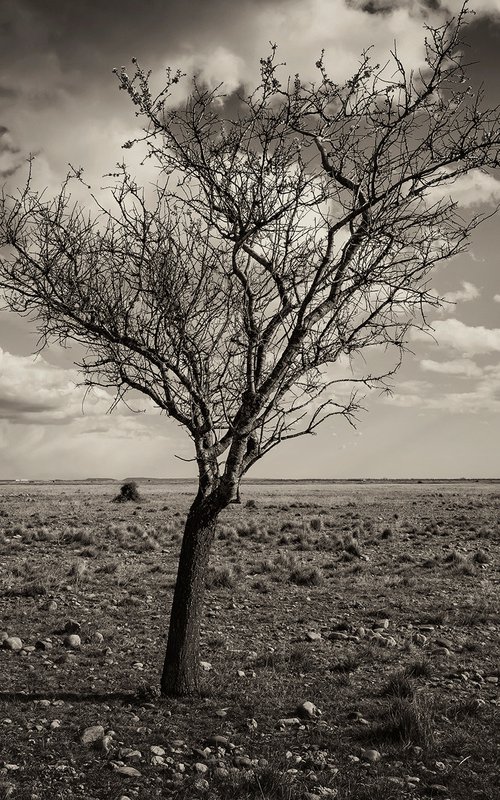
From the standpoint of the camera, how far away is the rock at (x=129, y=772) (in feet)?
19.3

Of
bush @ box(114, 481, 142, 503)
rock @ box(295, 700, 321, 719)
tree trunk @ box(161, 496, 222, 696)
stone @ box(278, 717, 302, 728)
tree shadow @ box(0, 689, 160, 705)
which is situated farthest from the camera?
bush @ box(114, 481, 142, 503)

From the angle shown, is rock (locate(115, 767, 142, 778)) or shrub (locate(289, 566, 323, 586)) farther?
shrub (locate(289, 566, 323, 586))

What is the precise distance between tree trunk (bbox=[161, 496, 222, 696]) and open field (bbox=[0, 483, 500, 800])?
301 mm

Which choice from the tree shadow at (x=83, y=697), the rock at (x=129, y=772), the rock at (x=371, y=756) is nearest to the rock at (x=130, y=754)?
the rock at (x=129, y=772)

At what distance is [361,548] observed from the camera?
846 inches

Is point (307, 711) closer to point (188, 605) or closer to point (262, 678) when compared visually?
point (262, 678)

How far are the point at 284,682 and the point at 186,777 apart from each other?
127 inches

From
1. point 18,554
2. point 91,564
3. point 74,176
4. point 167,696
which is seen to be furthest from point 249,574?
point 74,176

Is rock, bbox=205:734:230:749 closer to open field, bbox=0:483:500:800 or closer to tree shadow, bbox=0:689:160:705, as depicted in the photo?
open field, bbox=0:483:500:800

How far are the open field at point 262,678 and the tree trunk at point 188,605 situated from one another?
30 centimetres

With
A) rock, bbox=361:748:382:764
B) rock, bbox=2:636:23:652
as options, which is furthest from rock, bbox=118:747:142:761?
rock, bbox=2:636:23:652

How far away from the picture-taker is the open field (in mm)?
5949

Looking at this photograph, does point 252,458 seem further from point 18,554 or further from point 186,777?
point 18,554

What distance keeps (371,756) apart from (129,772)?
239cm
